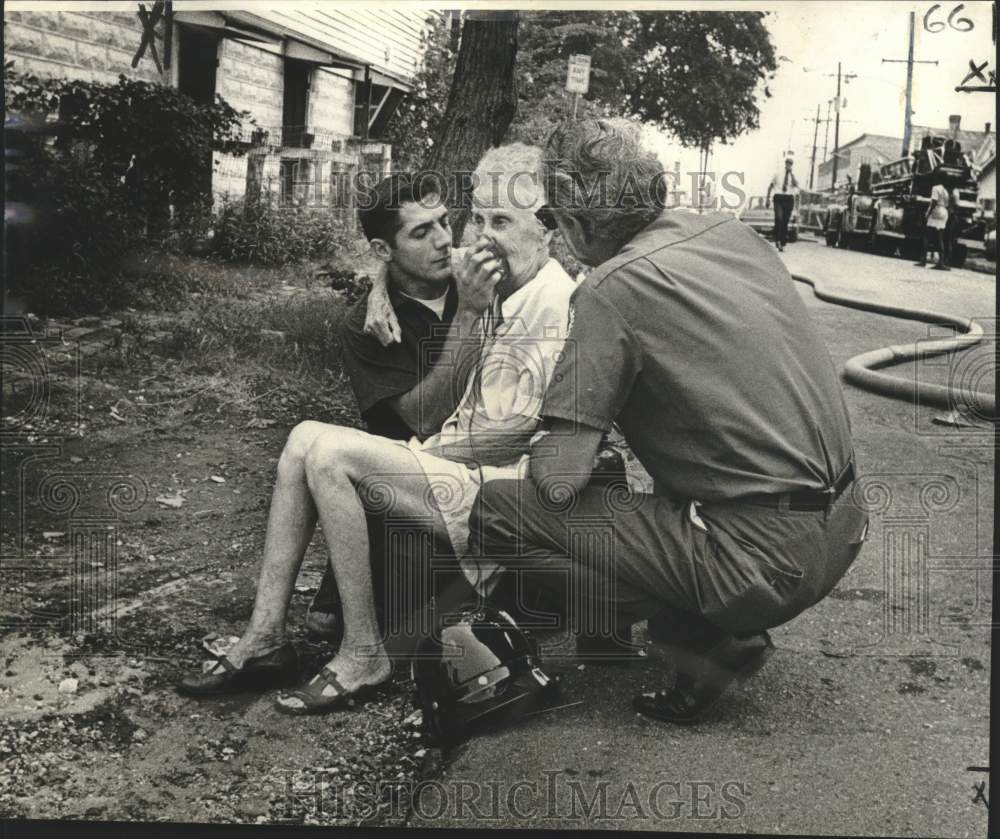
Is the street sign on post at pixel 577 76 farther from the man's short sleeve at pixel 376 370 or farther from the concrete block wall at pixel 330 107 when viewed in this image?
the man's short sleeve at pixel 376 370

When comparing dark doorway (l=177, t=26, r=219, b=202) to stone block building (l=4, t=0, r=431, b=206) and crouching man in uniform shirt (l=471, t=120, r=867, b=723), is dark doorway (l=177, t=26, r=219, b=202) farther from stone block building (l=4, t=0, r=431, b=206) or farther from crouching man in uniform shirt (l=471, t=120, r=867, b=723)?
crouching man in uniform shirt (l=471, t=120, r=867, b=723)

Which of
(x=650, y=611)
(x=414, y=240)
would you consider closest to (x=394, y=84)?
(x=414, y=240)

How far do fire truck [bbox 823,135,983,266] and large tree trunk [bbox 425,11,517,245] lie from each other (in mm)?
987

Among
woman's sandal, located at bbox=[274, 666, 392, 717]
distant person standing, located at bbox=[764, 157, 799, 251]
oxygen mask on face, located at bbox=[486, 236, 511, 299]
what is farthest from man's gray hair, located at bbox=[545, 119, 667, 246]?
woman's sandal, located at bbox=[274, 666, 392, 717]

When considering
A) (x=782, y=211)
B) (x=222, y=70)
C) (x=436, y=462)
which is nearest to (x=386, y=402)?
(x=436, y=462)

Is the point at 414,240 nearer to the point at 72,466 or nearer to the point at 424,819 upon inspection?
the point at 72,466

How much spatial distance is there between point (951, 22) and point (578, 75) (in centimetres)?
103

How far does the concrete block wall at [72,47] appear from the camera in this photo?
10.6 ft

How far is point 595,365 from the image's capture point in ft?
8.88

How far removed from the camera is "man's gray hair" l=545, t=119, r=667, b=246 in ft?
9.02

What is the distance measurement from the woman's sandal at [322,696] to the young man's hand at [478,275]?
1.07m

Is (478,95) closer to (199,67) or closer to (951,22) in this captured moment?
(199,67)

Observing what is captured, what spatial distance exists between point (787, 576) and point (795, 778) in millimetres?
600

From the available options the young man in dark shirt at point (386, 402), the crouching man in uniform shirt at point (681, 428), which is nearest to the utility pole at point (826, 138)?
the crouching man in uniform shirt at point (681, 428)
